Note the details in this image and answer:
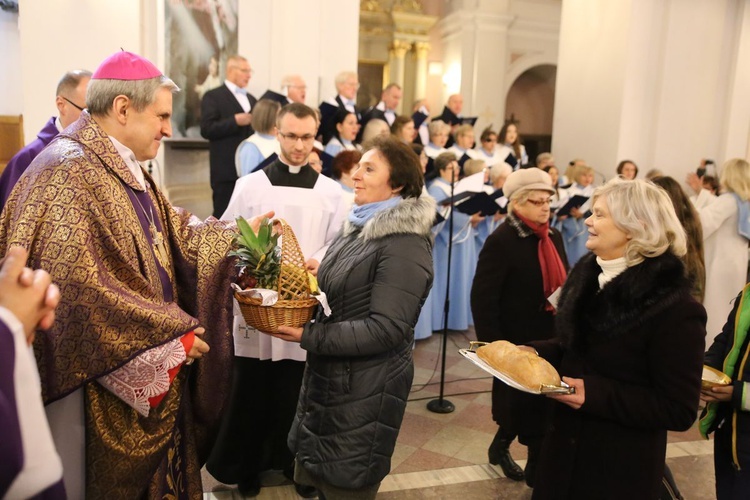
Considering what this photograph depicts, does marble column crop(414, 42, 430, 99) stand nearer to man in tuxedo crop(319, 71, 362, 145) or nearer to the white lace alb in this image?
man in tuxedo crop(319, 71, 362, 145)

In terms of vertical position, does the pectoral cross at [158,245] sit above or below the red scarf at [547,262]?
above

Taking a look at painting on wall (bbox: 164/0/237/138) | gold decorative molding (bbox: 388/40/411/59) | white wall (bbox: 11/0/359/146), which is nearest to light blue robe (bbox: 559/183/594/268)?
white wall (bbox: 11/0/359/146)

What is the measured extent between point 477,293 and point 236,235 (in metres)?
1.51

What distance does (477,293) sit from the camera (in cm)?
351

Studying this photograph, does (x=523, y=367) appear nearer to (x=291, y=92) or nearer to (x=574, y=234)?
(x=291, y=92)

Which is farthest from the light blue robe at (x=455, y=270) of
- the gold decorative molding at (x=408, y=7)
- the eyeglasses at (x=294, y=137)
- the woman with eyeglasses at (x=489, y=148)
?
the gold decorative molding at (x=408, y=7)

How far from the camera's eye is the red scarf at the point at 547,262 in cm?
349

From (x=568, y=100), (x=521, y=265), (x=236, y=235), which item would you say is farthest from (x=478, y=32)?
(x=236, y=235)

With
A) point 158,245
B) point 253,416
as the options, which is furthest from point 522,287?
point 158,245

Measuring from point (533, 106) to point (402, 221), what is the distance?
16584 millimetres

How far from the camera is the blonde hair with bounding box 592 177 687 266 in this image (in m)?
2.22

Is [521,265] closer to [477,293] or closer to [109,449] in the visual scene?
[477,293]

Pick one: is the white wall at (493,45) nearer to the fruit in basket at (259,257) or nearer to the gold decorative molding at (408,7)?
the gold decorative molding at (408,7)

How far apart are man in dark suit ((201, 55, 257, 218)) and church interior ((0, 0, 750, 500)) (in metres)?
0.95
